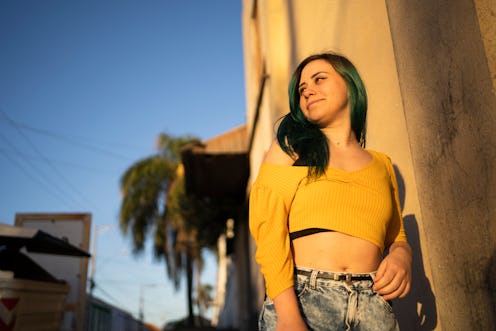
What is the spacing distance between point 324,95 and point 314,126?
14cm

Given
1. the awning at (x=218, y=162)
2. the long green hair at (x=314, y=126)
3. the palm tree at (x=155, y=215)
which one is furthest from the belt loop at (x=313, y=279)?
the palm tree at (x=155, y=215)

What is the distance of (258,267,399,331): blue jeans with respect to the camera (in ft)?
4.57

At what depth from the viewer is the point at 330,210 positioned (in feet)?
4.93

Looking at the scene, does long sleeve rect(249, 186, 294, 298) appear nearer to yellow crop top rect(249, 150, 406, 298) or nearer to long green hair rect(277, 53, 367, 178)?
yellow crop top rect(249, 150, 406, 298)

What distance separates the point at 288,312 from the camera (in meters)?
1.33

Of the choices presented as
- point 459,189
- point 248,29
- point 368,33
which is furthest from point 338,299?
point 248,29

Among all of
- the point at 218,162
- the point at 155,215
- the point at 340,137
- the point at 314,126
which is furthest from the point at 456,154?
the point at 155,215

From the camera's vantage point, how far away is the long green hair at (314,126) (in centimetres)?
159

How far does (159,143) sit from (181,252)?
631 centimetres

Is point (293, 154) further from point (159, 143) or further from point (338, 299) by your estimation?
point (159, 143)

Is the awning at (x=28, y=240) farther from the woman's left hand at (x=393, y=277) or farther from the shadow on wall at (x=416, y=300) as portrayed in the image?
the woman's left hand at (x=393, y=277)

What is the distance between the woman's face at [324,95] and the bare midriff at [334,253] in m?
0.54

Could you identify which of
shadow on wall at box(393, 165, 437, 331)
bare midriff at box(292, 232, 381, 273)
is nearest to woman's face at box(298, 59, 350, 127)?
bare midriff at box(292, 232, 381, 273)

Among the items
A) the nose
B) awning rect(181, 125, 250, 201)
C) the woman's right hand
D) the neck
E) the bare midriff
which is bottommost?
the woman's right hand
